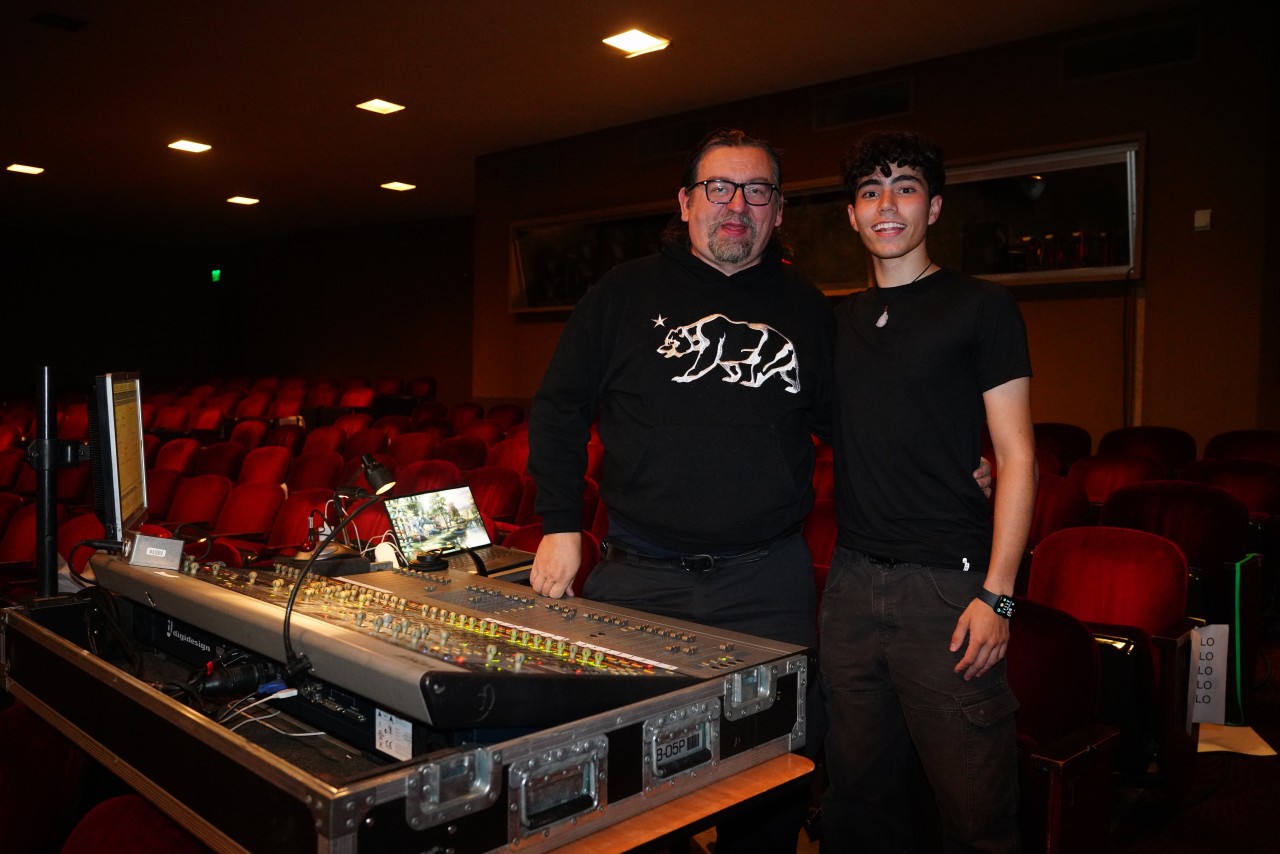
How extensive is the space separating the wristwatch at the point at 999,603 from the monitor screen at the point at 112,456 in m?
1.52

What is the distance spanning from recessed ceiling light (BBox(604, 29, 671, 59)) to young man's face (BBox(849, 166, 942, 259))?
4764 millimetres

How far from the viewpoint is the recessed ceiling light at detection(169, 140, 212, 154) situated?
9367 millimetres

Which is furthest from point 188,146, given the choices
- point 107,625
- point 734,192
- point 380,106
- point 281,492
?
point 734,192

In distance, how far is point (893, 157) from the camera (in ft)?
5.67

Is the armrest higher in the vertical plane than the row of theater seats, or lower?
lower

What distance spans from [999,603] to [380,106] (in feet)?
24.6

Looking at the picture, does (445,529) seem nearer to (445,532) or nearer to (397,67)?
(445,532)

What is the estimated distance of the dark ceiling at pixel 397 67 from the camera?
580 centimetres

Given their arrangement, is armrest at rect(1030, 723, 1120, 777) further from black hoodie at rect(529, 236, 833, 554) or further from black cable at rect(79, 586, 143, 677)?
black cable at rect(79, 586, 143, 677)

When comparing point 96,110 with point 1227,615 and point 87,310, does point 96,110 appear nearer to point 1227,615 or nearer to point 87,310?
point 1227,615

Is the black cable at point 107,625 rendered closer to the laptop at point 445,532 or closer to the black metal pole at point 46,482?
the black metal pole at point 46,482

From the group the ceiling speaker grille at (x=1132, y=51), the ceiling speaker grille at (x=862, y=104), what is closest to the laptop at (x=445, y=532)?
the ceiling speaker grille at (x=1132, y=51)

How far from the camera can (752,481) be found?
1683 mm

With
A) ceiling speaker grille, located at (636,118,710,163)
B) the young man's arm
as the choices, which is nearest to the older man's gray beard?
Answer: the young man's arm
